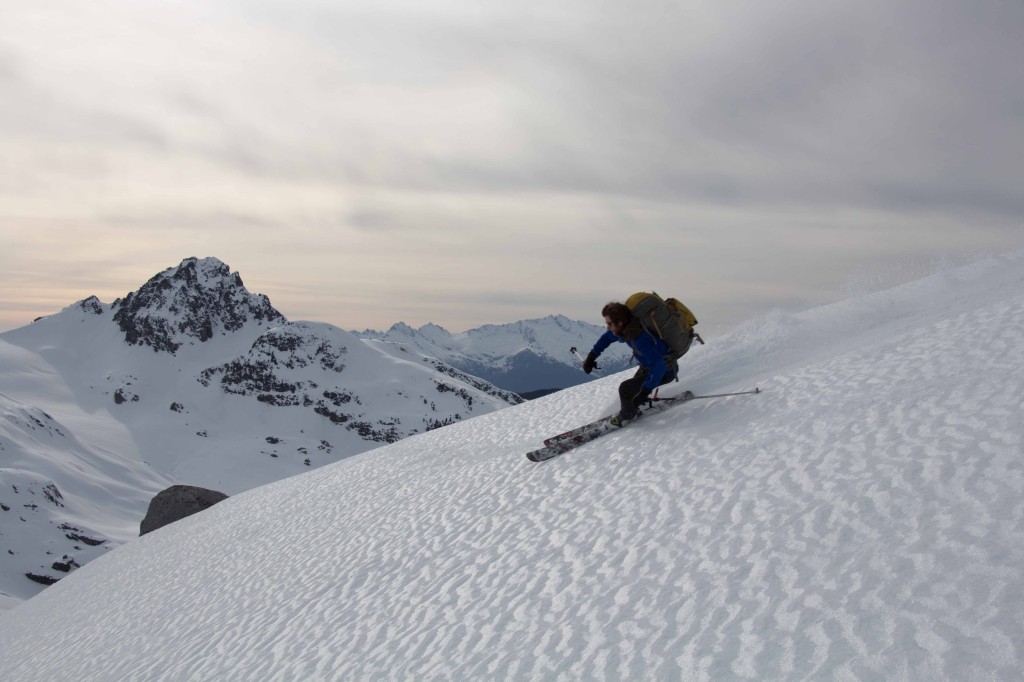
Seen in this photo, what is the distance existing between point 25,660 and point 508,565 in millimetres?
9736

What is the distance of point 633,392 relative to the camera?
9.11 meters

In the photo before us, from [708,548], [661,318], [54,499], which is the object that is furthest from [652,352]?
[54,499]

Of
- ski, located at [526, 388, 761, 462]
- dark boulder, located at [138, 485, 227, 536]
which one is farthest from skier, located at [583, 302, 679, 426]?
dark boulder, located at [138, 485, 227, 536]

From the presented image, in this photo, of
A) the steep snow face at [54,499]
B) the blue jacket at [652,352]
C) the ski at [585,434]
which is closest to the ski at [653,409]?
the ski at [585,434]

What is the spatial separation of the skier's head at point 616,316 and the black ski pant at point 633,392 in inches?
33.4

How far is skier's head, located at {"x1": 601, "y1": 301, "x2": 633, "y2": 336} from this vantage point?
850 cm

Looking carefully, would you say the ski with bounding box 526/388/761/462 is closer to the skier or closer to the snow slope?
the skier

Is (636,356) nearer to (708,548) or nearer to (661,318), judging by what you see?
(661,318)

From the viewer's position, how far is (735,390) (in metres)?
9.09

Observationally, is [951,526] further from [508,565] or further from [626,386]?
[626,386]

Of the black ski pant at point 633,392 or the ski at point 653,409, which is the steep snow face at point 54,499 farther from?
the black ski pant at point 633,392

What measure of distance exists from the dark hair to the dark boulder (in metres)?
18.5

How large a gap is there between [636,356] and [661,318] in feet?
1.91

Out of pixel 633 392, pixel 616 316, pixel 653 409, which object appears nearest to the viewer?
pixel 616 316
